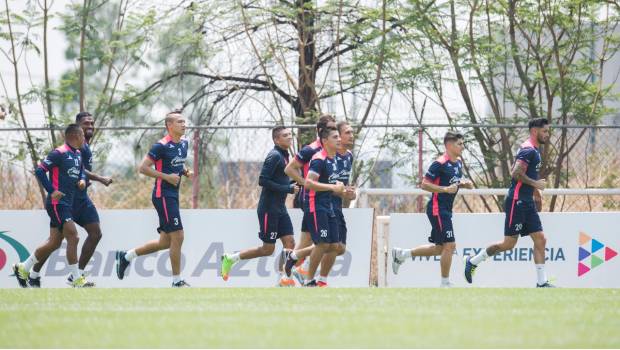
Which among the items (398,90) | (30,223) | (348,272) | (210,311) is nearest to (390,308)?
(210,311)

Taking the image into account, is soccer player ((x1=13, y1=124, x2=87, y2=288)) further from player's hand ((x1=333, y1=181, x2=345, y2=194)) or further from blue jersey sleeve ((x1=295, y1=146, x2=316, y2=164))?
player's hand ((x1=333, y1=181, x2=345, y2=194))

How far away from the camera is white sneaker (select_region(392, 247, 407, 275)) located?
15.9 metres

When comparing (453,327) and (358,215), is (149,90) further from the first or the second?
(453,327)

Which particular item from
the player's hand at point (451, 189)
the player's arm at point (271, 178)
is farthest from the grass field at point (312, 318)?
the player's arm at point (271, 178)

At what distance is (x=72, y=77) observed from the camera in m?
21.4

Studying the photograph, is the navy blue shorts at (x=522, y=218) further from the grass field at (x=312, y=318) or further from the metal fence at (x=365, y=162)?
the metal fence at (x=365, y=162)

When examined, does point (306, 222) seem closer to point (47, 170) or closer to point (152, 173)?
point (152, 173)

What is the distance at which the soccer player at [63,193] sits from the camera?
14.6m

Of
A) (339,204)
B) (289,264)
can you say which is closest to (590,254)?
(339,204)

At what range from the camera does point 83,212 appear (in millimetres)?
14938

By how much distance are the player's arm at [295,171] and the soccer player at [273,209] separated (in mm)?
352

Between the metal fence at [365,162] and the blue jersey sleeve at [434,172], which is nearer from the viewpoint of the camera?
the blue jersey sleeve at [434,172]

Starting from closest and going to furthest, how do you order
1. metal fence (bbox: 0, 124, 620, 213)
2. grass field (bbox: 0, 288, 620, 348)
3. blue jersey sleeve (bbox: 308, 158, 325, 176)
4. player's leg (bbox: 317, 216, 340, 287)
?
grass field (bbox: 0, 288, 620, 348) → blue jersey sleeve (bbox: 308, 158, 325, 176) → player's leg (bbox: 317, 216, 340, 287) → metal fence (bbox: 0, 124, 620, 213)

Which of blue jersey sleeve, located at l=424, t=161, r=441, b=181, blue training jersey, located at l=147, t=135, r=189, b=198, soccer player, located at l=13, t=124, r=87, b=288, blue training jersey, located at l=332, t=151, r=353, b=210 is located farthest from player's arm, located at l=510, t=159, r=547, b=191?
soccer player, located at l=13, t=124, r=87, b=288
